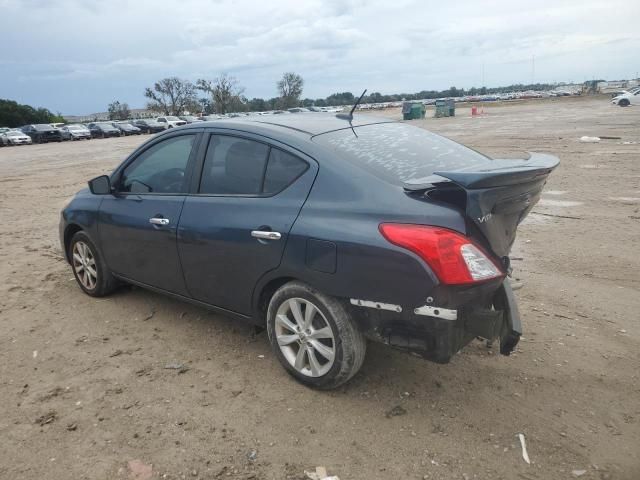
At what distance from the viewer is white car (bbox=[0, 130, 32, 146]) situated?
41625mm

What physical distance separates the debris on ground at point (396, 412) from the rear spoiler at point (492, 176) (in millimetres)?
1309

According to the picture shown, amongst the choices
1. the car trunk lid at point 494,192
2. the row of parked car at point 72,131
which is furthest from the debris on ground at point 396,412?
the row of parked car at point 72,131

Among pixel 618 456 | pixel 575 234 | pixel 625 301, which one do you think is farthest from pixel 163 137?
pixel 575 234

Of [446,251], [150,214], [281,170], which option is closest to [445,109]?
[150,214]

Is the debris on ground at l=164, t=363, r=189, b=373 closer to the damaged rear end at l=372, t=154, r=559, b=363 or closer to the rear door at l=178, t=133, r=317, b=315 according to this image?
the rear door at l=178, t=133, r=317, b=315

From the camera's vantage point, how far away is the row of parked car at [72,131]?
42316 mm

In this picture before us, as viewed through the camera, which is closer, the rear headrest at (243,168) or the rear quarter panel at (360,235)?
the rear quarter panel at (360,235)

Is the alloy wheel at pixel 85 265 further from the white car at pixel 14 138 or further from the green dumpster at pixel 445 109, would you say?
the green dumpster at pixel 445 109

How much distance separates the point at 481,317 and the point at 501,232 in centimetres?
49

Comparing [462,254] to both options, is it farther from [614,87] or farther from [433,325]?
[614,87]

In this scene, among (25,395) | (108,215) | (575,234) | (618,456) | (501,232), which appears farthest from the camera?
(575,234)

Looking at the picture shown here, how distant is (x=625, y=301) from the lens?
4.57m

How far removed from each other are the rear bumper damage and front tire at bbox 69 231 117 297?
287cm

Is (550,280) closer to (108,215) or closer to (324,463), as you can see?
(324,463)
